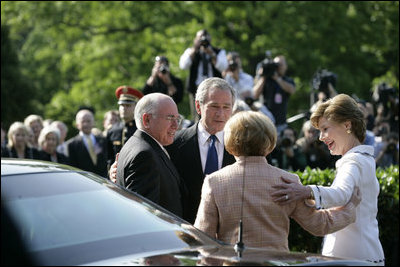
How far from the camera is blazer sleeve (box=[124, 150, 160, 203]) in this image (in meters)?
5.37

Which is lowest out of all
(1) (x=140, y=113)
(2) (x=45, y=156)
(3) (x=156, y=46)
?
(2) (x=45, y=156)

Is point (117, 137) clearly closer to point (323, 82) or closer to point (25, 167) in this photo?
point (323, 82)

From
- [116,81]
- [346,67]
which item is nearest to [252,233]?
[346,67]

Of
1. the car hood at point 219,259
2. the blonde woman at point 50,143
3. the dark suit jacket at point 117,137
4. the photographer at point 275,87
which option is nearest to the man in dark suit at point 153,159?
the car hood at point 219,259

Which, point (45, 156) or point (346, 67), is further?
point (346, 67)

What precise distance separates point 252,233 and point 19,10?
22.4 m

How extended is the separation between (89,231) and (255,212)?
44.1 inches

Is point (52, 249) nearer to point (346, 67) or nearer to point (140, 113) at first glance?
point (140, 113)

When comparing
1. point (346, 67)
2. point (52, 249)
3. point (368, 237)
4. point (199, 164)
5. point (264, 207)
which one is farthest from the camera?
point (346, 67)

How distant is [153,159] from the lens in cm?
546

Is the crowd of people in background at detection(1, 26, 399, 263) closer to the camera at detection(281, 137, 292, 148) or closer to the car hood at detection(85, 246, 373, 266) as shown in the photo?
the camera at detection(281, 137, 292, 148)

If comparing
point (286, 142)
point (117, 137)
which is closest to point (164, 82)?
point (117, 137)

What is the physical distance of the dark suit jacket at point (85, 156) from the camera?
12.7 m

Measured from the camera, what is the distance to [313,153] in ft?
42.4
